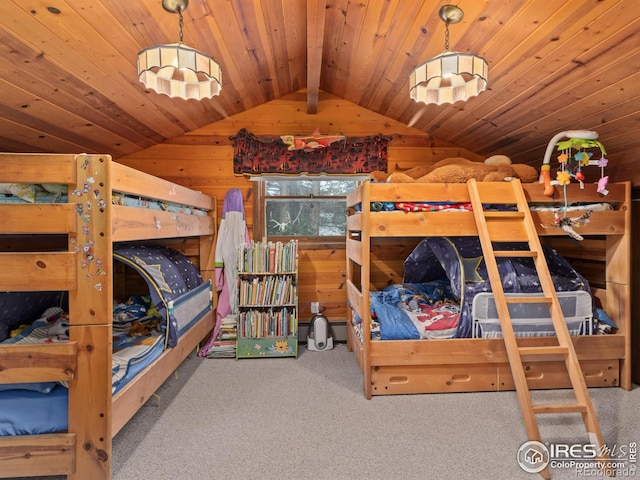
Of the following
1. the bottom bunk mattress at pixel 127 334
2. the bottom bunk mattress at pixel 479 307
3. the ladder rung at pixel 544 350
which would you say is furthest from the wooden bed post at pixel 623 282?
the bottom bunk mattress at pixel 127 334

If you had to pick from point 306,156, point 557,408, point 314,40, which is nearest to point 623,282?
point 557,408

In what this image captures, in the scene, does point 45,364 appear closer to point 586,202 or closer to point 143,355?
point 143,355

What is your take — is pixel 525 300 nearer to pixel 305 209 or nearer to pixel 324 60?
pixel 305 209

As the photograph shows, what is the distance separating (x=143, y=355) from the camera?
2195mm

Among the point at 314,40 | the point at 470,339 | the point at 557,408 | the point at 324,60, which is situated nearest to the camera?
the point at 557,408

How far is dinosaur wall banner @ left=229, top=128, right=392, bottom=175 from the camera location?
3686 millimetres

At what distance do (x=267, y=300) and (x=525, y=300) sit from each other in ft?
6.72

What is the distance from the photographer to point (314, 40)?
2.33 m

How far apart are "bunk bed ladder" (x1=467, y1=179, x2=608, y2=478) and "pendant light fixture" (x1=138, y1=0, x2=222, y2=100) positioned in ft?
5.80

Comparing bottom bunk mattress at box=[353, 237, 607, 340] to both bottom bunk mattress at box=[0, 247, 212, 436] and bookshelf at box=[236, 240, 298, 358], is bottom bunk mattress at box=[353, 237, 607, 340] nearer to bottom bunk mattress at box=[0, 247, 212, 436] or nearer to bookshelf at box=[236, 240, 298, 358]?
bookshelf at box=[236, 240, 298, 358]

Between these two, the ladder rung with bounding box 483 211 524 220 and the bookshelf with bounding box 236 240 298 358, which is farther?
the bookshelf with bounding box 236 240 298 358

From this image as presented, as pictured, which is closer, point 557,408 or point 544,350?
point 557,408

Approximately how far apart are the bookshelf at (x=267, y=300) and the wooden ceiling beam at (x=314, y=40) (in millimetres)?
1395

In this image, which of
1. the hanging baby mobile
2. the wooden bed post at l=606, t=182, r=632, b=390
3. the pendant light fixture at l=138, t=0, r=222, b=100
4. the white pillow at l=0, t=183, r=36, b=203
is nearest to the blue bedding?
the white pillow at l=0, t=183, r=36, b=203
